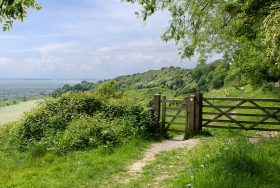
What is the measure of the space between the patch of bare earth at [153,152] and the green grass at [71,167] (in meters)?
0.28

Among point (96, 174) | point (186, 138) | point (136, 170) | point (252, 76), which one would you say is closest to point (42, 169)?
point (96, 174)

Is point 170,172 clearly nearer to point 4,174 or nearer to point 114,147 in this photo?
point 114,147

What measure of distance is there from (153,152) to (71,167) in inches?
143

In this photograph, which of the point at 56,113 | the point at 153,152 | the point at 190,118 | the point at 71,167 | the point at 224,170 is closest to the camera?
the point at 224,170

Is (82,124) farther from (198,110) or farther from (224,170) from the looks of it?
(224,170)


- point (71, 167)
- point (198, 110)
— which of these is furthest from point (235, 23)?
point (71, 167)

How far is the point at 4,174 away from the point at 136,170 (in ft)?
15.0

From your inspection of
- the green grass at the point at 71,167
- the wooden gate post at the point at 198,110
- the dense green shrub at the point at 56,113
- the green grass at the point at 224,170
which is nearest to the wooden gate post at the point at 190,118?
the wooden gate post at the point at 198,110

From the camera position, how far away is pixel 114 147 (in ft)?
49.0

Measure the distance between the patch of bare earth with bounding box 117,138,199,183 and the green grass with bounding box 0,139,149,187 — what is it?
28cm

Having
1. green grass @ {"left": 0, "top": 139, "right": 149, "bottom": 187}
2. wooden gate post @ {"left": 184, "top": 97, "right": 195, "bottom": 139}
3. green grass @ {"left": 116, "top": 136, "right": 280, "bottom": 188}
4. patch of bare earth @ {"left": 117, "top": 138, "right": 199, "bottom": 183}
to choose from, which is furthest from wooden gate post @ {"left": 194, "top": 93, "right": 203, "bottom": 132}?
green grass @ {"left": 116, "top": 136, "right": 280, "bottom": 188}

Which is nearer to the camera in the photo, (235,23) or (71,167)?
(71,167)

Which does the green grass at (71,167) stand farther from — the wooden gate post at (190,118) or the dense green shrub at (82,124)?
the wooden gate post at (190,118)

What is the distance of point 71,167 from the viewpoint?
1216 centimetres
